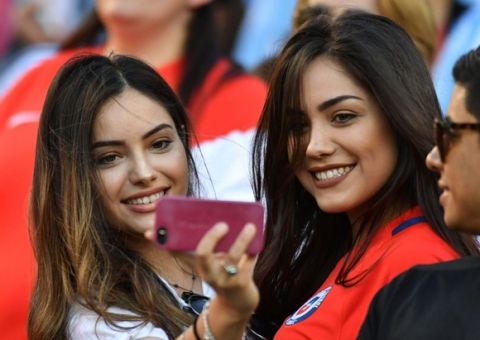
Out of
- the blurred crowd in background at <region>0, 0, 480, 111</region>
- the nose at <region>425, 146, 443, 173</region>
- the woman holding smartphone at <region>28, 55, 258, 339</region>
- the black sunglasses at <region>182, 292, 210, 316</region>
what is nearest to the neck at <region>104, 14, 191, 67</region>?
the blurred crowd in background at <region>0, 0, 480, 111</region>

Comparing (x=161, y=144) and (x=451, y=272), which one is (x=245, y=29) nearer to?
(x=161, y=144)

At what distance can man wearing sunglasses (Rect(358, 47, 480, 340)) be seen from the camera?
248 cm

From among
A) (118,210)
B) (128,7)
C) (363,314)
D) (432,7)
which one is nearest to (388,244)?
(363,314)

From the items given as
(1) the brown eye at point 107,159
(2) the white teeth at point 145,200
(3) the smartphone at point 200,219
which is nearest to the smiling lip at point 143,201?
(2) the white teeth at point 145,200

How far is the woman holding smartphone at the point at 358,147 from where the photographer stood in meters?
2.95

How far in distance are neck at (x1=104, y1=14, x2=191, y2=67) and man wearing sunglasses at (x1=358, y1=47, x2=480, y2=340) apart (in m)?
2.31

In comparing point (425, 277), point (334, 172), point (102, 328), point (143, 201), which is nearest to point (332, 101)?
point (334, 172)

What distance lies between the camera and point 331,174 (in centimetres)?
316

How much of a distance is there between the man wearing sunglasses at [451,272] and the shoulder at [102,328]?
62 cm

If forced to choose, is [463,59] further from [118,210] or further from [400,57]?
[118,210]

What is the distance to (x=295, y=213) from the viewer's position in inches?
137

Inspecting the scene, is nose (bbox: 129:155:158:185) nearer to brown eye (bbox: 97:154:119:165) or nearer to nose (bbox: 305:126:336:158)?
brown eye (bbox: 97:154:119:165)

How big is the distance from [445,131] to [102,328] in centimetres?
99

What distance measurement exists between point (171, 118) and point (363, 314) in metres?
0.90
